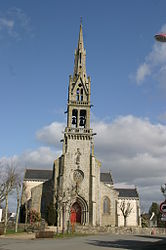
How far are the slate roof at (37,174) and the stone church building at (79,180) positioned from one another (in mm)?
15930

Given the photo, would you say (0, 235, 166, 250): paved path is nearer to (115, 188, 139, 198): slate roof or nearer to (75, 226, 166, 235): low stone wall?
(75, 226, 166, 235): low stone wall

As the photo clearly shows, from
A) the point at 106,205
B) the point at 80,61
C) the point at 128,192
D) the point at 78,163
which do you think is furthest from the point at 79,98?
the point at 128,192

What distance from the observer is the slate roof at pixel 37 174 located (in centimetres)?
6275

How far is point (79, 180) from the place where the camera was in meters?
44.6

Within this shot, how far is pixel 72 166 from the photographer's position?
4500 centimetres

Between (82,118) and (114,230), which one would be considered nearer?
(114,230)

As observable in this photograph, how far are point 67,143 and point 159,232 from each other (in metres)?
19.9

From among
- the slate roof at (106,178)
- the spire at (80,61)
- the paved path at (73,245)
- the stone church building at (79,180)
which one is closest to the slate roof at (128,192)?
the slate roof at (106,178)

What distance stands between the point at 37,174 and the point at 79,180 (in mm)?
22300

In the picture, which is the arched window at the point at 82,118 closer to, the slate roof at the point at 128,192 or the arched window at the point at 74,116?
the arched window at the point at 74,116

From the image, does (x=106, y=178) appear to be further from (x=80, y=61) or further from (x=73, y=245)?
(x=73, y=245)

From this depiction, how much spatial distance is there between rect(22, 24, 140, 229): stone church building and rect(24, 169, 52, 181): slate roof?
15.9 m

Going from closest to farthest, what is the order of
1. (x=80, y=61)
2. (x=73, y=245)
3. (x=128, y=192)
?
(x=73, y=245) → (x=80, y=61) → (x=128, y=192)

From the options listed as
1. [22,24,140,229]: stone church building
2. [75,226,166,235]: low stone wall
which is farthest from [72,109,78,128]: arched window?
[75,226,166,235]: low stone wall
